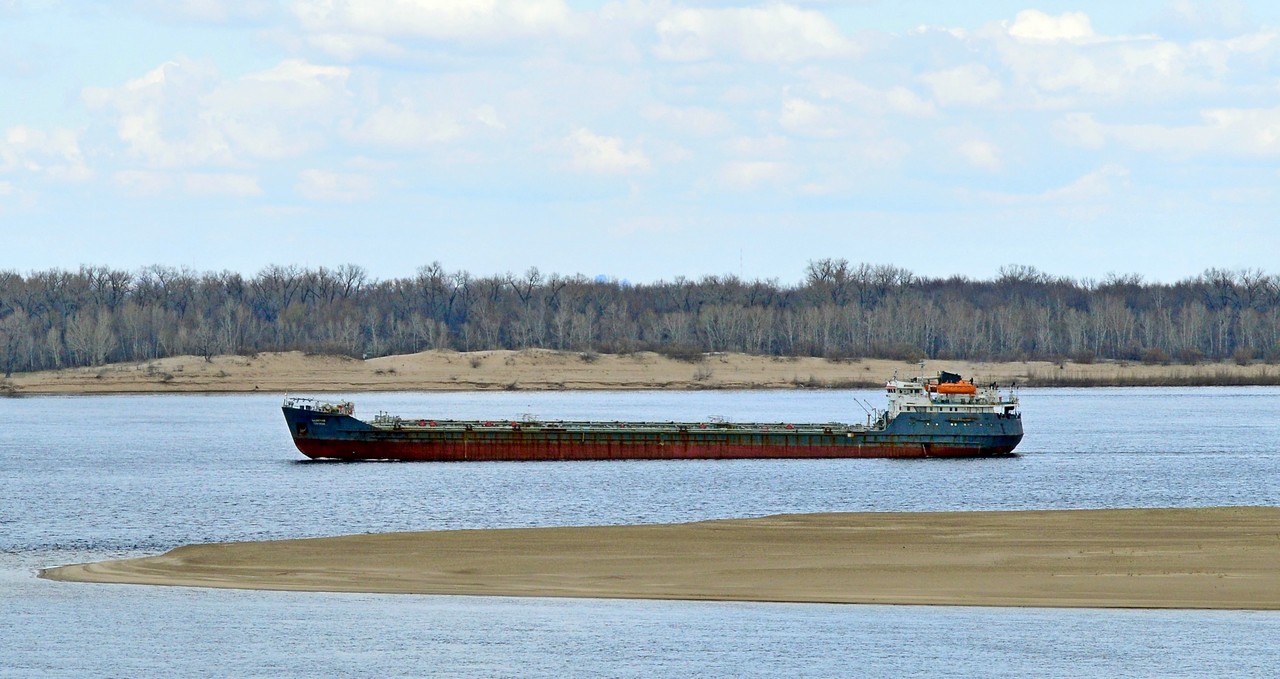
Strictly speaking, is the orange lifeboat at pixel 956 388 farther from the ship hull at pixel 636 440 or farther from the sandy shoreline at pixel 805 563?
the sandy shoreline at pixel 805 563

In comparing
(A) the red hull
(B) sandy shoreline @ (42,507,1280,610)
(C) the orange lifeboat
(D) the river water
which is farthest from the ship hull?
(B) sandy shoreline @ (42,507,1280,610)

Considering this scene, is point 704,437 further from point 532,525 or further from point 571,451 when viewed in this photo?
point 532,525

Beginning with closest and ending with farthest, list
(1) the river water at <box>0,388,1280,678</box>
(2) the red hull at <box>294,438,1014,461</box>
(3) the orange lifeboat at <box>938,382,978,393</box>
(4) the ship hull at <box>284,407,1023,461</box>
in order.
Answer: (1) the river water at <box>0,388,1280,678</box> < (4) the ship hull at <box>284,407,1023,461</box> < (2) the red hull at <box>294,438,1014,461</box> < (3) the orange lifeboat at <box>938,382,978,393</box>

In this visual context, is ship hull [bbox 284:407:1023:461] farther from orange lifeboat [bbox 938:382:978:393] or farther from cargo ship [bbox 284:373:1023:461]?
orange lifeboat [bbox 938:382:978:393]

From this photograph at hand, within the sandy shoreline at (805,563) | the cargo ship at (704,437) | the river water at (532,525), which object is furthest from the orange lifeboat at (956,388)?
the sandy shoreline at (805,563)

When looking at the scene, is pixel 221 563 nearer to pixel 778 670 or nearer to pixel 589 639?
pixel 589 639

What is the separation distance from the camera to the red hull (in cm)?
7925

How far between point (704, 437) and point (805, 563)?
130ft

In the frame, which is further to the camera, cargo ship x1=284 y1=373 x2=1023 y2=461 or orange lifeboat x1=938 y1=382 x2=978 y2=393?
orange lifeboat x1=938 y1=382 x2=978 y2=393

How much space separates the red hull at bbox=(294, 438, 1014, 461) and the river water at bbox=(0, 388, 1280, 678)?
841 mm

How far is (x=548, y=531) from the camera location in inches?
1858

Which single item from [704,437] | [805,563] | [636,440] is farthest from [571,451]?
[805,563]

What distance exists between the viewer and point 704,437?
3142 inches

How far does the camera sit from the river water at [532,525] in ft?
96.1
